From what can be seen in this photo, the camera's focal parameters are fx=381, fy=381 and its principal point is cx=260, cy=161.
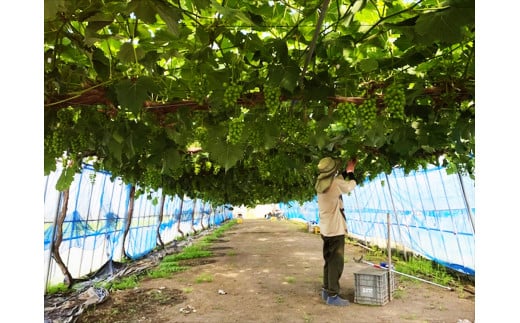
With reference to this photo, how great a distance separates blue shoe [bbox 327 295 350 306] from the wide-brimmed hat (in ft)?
5.79

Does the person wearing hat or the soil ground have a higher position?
the person wearing hat

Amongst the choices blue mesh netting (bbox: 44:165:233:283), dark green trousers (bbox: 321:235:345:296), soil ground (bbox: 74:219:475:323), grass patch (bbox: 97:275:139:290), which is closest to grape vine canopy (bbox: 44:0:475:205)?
dark green trousers (bbox: 321:235:345:296)

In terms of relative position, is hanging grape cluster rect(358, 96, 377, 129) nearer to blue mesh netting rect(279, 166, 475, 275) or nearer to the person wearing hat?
the person wearing hat

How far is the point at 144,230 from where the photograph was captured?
484 inches

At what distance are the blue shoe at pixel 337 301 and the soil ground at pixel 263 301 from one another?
115 millimetres

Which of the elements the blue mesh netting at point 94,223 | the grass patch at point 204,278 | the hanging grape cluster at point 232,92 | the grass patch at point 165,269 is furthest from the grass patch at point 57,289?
the hanging grape cluster at point 232,92

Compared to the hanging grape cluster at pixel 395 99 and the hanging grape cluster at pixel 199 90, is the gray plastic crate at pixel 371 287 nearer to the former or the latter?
the hanging grape cluster at pixel 395 99

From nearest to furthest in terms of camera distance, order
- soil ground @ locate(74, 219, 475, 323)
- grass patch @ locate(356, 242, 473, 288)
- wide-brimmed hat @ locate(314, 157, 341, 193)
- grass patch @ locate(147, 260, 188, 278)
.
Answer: soil ground @ locate(74, 219, 475, 323) < wide-brimmed hat @ locate(314, 157, 341, 193) < grass patch @ locate(356, 242, 473, 288) < grass patch @ locate(147, 260, 188, 278)

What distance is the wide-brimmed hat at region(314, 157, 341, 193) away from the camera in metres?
5.88

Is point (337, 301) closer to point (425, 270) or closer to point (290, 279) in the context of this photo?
point (290, 279)

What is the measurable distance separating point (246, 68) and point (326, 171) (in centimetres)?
398
